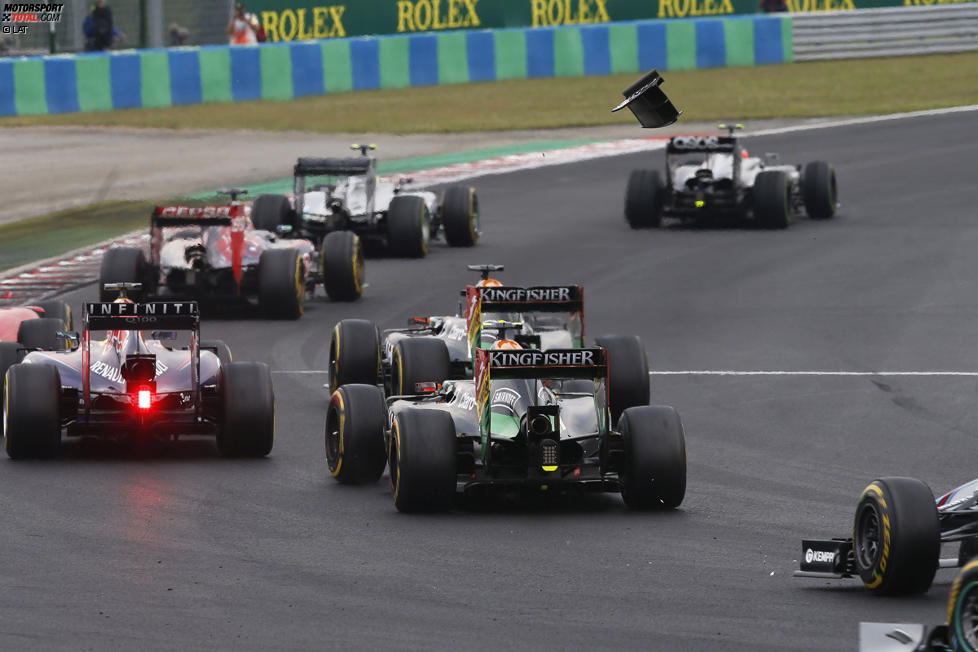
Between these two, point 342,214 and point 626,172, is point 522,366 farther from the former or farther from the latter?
point 626,172

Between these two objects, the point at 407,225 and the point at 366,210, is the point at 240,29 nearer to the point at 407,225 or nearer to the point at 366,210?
the point at 366,210

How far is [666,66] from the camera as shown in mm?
45000

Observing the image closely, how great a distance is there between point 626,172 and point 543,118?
5668 millimetres

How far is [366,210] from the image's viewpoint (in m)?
28.6

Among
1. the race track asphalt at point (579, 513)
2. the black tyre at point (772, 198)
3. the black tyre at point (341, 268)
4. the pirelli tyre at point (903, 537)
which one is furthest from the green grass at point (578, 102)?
the pirelli tyre at point (903, 537)

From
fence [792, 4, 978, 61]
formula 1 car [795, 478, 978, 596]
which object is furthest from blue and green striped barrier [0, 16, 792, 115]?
formula 1 car [795, 478, 978, 596]

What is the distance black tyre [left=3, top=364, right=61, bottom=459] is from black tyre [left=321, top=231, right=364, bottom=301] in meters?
10.1

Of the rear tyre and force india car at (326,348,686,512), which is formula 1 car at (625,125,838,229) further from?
force india car at (326,348,686,512)

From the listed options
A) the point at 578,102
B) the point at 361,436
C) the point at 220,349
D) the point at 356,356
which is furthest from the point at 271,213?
the point at 578,102

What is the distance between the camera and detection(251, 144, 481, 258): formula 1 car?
27984 millimetres

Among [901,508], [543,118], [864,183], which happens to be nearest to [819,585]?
[901,508]

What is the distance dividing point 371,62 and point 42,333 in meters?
25.9

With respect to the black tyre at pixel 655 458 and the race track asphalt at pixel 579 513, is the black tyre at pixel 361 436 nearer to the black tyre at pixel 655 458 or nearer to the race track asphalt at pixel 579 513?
the race track asphalt at pixel 579 513

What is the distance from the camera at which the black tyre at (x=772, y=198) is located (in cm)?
3014
